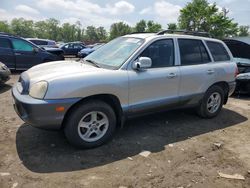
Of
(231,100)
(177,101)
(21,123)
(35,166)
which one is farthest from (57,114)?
(231,100)

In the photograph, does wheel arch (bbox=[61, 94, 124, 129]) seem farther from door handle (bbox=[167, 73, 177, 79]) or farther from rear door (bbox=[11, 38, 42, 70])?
rear door (bbox=[11, 38, 42, 70])

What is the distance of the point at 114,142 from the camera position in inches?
174

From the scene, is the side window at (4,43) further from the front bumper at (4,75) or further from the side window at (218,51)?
the side window at (218,51)

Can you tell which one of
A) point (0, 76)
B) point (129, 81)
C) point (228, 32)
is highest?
point (228, 32)

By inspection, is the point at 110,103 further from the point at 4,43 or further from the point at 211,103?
the point at 4,43

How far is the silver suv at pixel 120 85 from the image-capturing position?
3713mm

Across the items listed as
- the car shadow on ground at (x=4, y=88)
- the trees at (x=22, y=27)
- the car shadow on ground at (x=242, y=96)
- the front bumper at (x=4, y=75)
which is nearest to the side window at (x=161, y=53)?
the car shadow on ground at (x=242, y=96)

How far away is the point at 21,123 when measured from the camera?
5.06 m

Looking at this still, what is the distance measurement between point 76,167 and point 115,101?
1180 mm

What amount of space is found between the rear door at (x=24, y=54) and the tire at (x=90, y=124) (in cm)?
805

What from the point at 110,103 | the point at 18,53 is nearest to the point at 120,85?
the point at 110,103

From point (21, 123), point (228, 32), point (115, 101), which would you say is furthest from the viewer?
point (228, 32)

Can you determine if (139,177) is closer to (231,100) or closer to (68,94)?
(68,94)

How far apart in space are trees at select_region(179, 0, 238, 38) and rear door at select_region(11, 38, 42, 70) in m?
33.6
